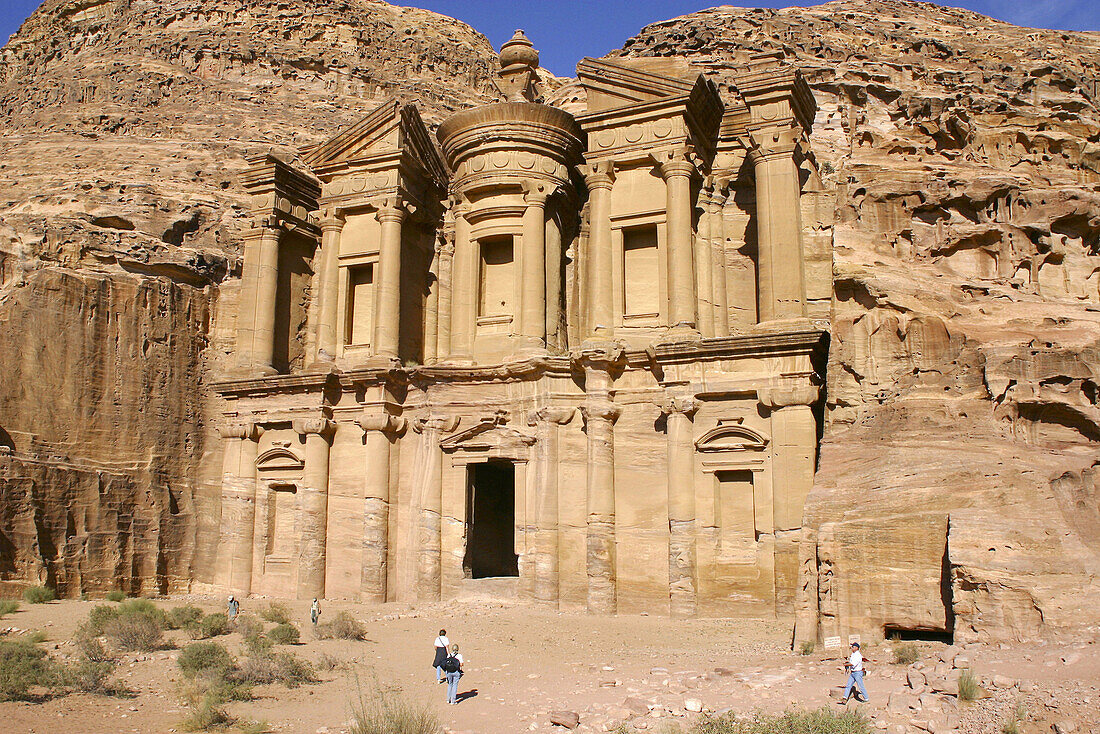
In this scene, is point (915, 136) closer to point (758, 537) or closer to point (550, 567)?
point (758, 537)

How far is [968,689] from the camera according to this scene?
9516mm

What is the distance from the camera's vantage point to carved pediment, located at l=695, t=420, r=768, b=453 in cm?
1823

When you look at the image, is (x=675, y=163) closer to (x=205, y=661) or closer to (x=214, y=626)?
(x=214, y=626)

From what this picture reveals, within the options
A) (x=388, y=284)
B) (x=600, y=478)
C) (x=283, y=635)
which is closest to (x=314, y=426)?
(x=388, y=284)

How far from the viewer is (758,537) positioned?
17859 millimetres

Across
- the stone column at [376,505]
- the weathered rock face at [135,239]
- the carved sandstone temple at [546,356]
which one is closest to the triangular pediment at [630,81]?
the carved sandstone temple at [546,356]

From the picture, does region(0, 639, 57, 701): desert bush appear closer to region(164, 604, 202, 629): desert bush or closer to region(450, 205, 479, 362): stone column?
region(164, 604, 202, 629): desert bush

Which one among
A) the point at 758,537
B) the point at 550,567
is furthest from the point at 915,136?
the point at 550,567

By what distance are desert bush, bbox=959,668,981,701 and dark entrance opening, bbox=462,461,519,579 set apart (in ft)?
49.2

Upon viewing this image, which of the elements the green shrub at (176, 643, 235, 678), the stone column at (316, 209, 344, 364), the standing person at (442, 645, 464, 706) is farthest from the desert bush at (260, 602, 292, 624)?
the stone column at (316, 209, 344, 364)

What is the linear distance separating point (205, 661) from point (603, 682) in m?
5.43

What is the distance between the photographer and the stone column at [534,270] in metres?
21.3

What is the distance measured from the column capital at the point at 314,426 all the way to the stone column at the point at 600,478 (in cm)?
627

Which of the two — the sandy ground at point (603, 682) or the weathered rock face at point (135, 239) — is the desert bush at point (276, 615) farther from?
the weathered rock face at point (135, 239)
